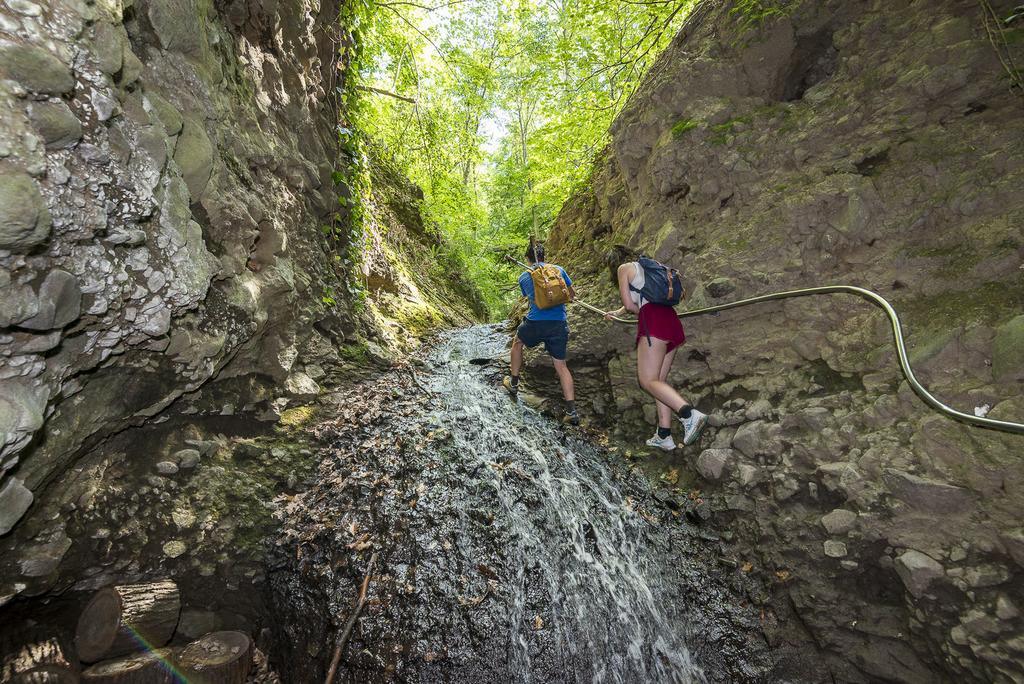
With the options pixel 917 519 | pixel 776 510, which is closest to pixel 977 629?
pixel 917 519

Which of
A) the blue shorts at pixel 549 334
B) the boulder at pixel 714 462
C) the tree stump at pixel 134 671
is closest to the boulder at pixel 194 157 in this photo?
the tree stump at pixel 134 671

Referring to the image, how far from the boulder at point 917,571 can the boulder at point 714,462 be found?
142 centimetres

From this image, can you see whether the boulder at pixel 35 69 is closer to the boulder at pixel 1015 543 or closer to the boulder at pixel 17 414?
the boulder at pixel 17 414

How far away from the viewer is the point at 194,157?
395 cm

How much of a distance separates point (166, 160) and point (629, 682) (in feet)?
18.3

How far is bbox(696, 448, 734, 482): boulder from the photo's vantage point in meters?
4.23

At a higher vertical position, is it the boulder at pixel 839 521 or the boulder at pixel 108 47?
the boulder at pixel 108 47

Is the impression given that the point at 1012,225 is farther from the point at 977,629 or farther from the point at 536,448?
the point at 536,448

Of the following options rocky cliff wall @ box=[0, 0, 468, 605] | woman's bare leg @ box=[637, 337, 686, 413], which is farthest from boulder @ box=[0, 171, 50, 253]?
woman's bare leg @ box=[637, 337, 686, 413]

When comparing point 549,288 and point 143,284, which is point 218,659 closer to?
point 143,284

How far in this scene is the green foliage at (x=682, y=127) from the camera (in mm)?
6016

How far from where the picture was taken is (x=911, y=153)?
4312 mm

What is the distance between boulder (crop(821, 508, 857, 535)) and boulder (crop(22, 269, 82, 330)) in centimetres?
582

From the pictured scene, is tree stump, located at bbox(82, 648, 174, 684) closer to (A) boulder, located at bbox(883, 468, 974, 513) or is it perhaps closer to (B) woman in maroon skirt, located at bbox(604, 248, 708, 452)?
(B) woman in maroon skirt, located at bbox(604, 248, 708, 452)
